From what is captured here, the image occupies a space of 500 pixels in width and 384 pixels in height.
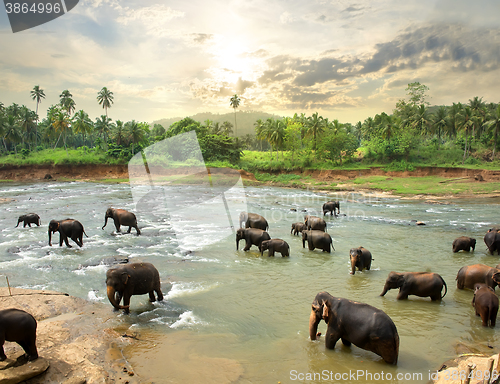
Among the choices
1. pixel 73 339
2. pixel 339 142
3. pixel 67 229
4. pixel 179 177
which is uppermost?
pixel 339 142

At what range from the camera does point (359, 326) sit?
5.66 meters

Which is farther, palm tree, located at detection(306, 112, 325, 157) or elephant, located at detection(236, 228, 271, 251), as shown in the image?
palm tree, located at detection(306, 112, 325, 157)

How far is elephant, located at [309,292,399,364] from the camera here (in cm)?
549

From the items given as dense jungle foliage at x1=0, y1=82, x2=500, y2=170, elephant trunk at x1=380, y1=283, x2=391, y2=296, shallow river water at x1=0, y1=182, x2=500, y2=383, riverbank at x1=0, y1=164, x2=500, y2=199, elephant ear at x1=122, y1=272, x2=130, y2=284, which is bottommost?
shallow river water at x1=0, y1=182, x2=500, y2=383

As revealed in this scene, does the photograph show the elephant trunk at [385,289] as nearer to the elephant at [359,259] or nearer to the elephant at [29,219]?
the elephant at [359,259]

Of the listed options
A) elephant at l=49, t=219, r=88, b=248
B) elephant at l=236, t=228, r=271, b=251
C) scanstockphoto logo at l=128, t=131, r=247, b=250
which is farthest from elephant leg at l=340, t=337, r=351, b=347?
scanstockphoto logo at l=128, t=131, r=247, b=250

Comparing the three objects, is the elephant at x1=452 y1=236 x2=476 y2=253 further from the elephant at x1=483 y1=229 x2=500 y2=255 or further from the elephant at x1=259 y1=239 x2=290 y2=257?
the elephant at x1=259 y1=239 x2=290 y2=257

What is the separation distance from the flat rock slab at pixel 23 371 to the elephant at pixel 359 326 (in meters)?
4.59

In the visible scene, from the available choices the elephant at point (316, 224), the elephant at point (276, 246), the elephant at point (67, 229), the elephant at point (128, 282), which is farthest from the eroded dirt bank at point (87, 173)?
the elephant at point (128, 282)

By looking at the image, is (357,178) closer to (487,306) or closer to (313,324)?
(487,306)

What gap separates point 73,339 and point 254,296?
15.3 feet

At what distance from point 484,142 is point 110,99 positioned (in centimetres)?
8118

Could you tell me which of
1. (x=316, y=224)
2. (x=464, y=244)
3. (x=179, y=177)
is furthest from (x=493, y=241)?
(x=179, y=177)

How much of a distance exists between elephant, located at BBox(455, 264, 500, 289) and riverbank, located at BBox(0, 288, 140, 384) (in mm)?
9095
